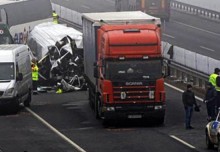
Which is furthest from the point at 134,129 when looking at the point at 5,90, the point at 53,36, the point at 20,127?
the point at 53,36

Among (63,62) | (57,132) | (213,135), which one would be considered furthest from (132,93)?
(63,62)

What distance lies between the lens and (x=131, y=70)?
2961 centimetres

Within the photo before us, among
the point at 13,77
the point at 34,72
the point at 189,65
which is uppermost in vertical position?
the point at 13,77

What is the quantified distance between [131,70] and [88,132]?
2.42 metres

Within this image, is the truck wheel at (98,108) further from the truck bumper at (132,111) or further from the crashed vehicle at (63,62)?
the crashed vehicle at (63,62)

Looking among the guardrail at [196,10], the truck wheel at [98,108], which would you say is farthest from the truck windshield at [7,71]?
the guardrail at [196,10]

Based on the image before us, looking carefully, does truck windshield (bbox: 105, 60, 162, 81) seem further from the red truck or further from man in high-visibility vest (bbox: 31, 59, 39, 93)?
man in high-visibility vest (bbox: 31, 59, 39, 93)

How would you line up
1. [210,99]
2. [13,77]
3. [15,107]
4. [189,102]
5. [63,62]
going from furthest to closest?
[63,62], [13,77], [15,107], [210,99], [189,102]

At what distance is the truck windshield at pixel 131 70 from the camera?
2956 centimetres

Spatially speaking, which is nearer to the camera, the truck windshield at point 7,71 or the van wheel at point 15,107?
the van wheel at point 15,107

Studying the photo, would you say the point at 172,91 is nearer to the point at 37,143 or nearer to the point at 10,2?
A: the point at 37,143

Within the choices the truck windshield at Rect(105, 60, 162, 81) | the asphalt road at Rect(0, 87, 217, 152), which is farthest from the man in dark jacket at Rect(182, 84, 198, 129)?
the truck windshield at Rect(105, 60, 162, 81)

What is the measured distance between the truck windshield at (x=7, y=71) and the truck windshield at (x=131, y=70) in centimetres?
564

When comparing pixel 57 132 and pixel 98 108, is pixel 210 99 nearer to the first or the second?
pixel 98 108
